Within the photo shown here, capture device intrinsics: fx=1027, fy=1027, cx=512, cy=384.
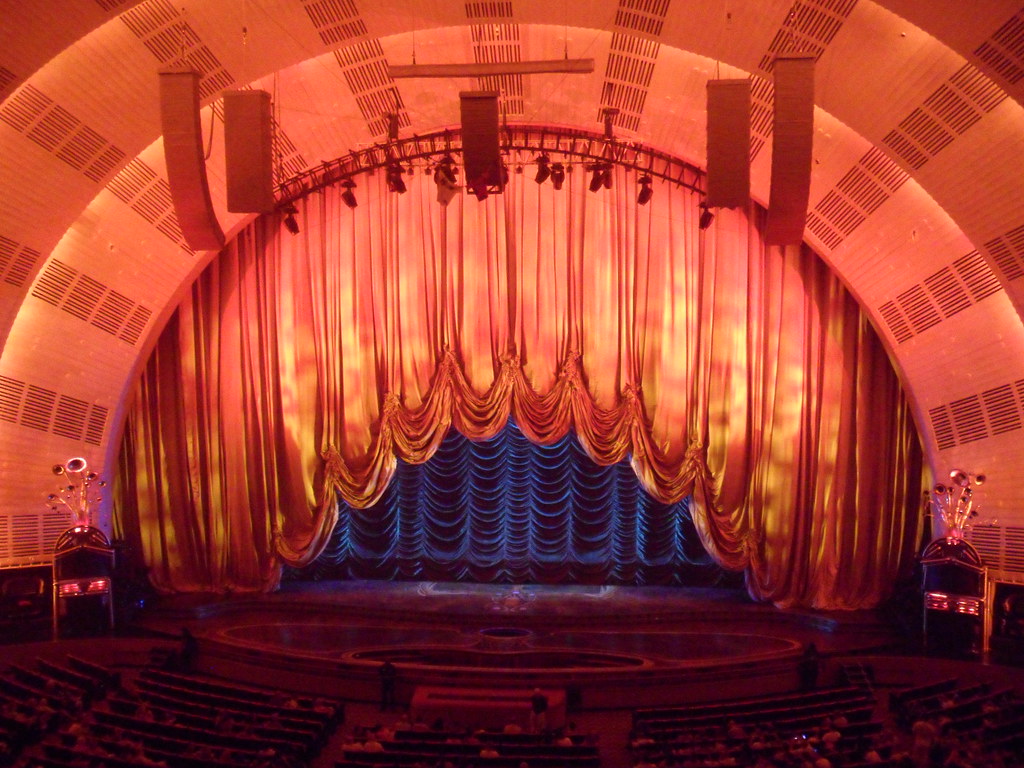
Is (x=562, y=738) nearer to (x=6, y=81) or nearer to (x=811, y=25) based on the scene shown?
(x=811, y=25)

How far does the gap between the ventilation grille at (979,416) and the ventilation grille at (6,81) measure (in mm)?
12334

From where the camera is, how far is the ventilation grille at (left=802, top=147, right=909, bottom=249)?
13.4 meters

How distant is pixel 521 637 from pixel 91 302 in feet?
25.9

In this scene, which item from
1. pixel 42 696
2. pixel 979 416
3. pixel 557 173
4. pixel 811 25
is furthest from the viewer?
pixel 979 416

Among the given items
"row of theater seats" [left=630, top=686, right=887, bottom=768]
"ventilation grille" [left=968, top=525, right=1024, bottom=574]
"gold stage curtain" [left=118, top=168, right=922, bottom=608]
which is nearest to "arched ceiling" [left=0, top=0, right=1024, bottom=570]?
"ventilation grille" [left=968, top=525, right=1024, bottom=574]

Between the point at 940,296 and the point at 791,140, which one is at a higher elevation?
the point at 791,140

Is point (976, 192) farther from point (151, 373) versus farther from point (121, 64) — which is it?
point (151, 373)

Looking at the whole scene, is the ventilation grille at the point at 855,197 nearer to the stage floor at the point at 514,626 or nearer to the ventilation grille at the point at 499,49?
the ventilation grille at the point at 499,49

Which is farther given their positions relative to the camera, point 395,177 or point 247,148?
point 395,177

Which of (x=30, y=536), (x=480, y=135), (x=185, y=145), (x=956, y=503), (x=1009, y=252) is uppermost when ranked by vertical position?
(x=480, y=135)

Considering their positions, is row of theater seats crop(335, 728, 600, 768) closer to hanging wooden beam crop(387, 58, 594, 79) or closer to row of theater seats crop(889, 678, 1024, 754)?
row of theater seats crop(889, 678, 1024, 754)

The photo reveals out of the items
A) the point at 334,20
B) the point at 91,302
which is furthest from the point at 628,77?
the point at 91,302

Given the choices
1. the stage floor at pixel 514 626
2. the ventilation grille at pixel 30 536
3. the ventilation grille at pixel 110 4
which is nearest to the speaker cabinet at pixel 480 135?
the ventilation grille at pixel 110 4

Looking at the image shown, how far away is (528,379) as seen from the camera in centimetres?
1659
